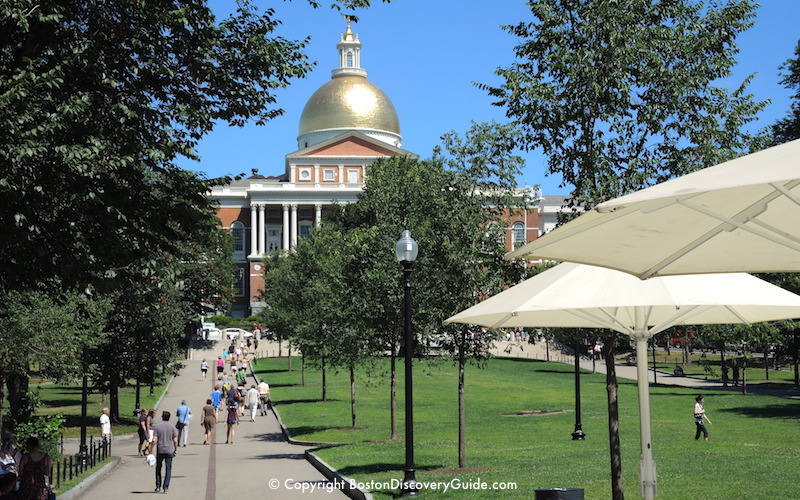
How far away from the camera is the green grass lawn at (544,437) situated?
17.0 meters

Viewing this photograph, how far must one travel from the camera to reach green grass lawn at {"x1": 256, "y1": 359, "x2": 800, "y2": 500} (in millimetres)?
17031

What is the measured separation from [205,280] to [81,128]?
71.0m

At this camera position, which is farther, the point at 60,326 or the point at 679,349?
the point at 679,349

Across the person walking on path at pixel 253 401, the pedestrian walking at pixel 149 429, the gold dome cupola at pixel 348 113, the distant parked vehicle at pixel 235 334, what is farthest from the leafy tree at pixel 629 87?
the gold dome cupola at pixel 348 113

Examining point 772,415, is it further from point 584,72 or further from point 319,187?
point 319,187

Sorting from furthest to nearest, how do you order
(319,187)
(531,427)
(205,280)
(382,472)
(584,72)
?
(319,187), (205,280), (531,427), (382,472), (584,72)

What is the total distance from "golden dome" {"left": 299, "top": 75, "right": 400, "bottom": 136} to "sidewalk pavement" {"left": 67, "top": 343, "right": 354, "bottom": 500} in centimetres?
8301

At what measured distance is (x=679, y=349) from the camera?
82.7 meters

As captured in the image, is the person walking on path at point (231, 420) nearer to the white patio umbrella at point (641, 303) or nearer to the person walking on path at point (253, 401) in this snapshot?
the person walking on path at point (253, 401)

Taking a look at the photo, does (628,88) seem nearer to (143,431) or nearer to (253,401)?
(143,431)

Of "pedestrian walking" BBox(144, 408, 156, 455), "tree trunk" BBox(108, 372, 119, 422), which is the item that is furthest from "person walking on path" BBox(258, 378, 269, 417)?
"pedestrian walking" BBox(144, 408, 156, 455)

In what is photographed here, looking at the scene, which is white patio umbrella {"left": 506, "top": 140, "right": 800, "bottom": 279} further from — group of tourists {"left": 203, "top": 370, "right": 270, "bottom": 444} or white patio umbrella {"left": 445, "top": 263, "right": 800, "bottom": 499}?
group of tourists {"left": 203, "top": 370, "right": 270, "bottom": 444}

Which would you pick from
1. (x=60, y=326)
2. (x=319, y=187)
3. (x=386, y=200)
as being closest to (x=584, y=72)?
(x=386, y=200)

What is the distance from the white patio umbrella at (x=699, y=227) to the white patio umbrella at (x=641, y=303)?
9.69 feet
